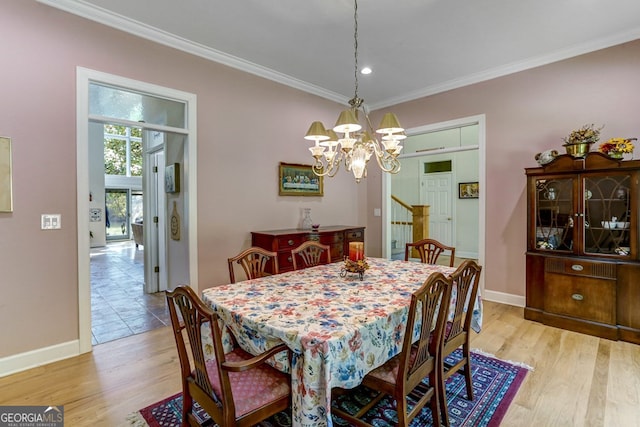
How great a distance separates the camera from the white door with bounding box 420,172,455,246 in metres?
7.40

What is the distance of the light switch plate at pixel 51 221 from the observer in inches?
101

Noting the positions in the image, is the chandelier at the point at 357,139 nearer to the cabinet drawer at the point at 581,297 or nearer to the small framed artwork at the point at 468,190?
the cabinet drawer at the point at 581,297

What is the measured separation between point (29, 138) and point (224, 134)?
66.1 inches

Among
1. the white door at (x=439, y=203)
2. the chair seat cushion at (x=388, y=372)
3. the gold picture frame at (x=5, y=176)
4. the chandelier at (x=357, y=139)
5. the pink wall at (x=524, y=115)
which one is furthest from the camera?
the white door at (x=439, y=203)

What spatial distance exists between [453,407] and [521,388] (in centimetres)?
60

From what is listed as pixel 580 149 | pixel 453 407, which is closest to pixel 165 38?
pixel 453 407

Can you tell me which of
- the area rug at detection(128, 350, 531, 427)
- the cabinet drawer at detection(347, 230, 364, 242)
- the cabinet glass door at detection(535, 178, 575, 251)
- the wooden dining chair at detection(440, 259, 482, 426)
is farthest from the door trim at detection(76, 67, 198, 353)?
the cabinet glass door at detection(535, 178, 575, 251)

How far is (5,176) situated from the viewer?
239cm

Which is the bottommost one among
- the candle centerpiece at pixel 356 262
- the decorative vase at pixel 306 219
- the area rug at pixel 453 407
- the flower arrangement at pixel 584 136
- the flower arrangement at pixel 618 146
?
the area rug at pixel 453 407

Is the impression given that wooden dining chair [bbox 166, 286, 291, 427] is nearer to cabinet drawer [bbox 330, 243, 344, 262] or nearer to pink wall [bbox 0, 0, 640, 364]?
pink wall [bbox 0, 0, 640, 364]

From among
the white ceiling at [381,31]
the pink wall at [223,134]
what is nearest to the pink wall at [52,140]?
the pink wall at [223,134]

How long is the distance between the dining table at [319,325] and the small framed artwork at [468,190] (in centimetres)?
542

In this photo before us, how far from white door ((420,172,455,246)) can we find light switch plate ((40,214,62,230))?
6.89 metres

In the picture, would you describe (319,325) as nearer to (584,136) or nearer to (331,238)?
(331,238)
